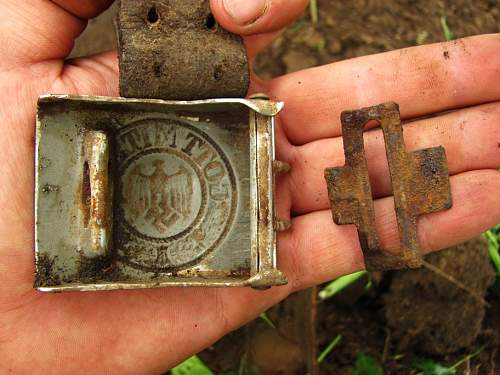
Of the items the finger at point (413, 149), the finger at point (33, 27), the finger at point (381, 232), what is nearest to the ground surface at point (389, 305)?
the finger at point (381, 232)

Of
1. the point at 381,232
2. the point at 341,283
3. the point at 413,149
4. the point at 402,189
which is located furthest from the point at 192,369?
the point at 413,149

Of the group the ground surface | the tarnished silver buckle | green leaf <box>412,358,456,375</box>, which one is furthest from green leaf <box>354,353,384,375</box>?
the tarnished silver buckle

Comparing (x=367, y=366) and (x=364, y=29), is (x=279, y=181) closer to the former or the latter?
(x=367, y=366)

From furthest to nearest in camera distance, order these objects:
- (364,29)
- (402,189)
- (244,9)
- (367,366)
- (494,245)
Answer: (364,29), (494,245), (367,366), (402,189), (244,9)

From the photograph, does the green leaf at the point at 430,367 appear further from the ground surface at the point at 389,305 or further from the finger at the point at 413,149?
the finger at the point at 413,149

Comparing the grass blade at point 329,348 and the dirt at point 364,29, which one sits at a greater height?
the dirt at point 364,29
